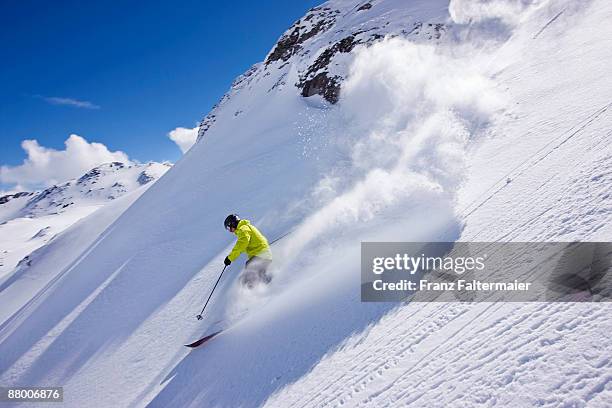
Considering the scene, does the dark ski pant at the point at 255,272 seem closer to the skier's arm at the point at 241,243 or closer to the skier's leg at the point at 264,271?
the skier's leg at the point at 264,271

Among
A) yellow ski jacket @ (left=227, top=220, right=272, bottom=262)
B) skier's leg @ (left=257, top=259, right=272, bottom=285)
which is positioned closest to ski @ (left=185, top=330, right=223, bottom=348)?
skier's leg @ (left=257, top=259, right=272, bottom=285)

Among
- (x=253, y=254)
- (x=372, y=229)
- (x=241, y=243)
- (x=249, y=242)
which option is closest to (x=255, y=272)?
(x=253, y=254)

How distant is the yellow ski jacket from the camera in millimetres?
6879

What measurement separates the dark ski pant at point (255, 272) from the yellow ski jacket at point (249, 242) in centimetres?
11

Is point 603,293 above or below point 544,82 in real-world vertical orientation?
below

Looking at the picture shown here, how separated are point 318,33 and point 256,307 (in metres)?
22.4

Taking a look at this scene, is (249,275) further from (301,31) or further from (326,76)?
(301,31)

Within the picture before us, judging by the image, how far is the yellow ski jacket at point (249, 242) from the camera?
6879mm

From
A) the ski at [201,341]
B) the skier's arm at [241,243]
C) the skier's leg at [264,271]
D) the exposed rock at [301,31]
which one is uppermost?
the exposed rock at [301,31]

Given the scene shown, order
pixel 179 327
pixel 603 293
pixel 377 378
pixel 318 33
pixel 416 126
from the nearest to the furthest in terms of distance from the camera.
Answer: pixel 603 293 < pixel 377 378 < pixel 179 327 < pixel 416 126 < pixel 318 33

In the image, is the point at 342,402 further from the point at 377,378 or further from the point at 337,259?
the point at 337,259

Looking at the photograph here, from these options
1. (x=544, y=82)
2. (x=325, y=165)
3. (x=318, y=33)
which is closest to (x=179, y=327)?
(x=325, y=165)

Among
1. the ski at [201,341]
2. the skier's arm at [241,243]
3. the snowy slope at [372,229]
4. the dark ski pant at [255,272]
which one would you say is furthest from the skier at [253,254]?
the ski at [201,341]

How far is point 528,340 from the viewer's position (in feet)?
8.27
